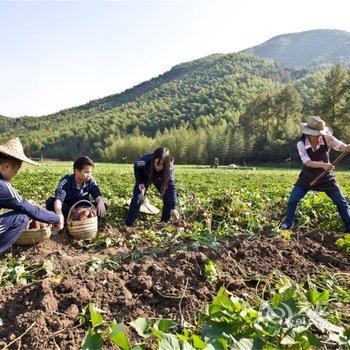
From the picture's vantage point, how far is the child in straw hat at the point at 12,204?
4.12m

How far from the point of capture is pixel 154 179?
6.44m

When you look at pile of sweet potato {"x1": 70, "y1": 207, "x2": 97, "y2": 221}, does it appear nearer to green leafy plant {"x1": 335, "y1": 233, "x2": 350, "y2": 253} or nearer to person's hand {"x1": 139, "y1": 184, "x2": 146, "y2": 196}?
person's hand {"x1": 139, "y1": 184, "x2": 146, "y2": 196}

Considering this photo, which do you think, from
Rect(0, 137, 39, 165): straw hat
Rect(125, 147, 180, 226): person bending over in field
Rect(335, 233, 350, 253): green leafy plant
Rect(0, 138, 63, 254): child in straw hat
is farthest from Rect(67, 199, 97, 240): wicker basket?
Rect(335, 233, 350, 253): green leafy plant

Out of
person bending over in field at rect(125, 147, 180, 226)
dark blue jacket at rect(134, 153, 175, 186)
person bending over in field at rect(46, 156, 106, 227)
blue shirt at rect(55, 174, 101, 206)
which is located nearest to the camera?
person bending over in field at rect(46, 156, 106, 227)

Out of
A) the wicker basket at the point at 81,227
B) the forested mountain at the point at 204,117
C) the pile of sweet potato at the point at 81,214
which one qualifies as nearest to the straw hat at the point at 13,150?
the wicker basket at the point at 81,227

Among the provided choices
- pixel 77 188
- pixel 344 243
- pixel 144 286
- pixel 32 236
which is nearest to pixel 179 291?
pixel 144 286

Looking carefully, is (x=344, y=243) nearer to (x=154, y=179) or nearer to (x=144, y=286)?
(x=144, y=286)

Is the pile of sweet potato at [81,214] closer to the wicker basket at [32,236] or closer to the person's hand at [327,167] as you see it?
the wicker basket at [32,236]

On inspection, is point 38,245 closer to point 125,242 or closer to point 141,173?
point 125,242

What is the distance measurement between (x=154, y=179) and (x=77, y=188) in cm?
116

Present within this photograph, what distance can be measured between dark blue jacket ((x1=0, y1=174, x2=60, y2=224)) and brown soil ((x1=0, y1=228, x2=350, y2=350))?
0.42 meters

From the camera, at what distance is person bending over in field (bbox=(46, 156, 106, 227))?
5.59m

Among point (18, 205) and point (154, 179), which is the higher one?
point (18, 205)

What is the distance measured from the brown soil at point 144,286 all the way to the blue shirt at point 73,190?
1200mm
